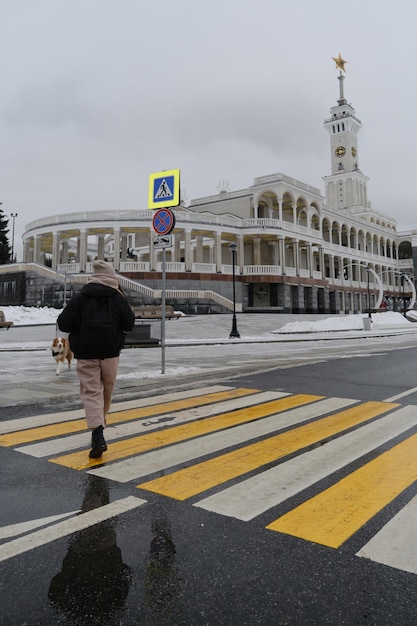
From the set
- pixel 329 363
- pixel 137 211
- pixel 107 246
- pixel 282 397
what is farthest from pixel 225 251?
pixel 282 397

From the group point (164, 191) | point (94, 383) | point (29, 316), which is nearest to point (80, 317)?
point (94, 383)

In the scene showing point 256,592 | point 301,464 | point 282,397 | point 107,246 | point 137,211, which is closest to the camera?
point 256,592

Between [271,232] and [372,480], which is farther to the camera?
[271,232]

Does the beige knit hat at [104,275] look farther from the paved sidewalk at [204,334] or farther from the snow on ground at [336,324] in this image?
the snow on ground at [336,324]

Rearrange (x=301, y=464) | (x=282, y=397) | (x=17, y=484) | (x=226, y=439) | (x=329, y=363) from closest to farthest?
(x=17, y=484) < (x=301, y=464) < (x=226, y=439) < (x=282, y=397) < (x=329, y=363)

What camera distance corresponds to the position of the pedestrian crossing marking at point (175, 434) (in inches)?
148

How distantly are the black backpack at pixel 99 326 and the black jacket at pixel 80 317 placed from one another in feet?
0.07

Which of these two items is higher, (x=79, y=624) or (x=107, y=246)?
(x=107, y=246)

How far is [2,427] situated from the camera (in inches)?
192

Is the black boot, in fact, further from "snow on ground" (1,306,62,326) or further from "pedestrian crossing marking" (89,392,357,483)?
"snow on ground" (1,306,62,326)

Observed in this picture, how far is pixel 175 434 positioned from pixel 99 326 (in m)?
1.48

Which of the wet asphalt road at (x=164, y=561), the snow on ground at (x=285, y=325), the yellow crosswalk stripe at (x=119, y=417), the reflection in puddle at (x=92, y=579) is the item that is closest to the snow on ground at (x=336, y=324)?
the snow on ground at (x=285, y=325)

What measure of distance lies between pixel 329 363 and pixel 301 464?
27.3 ft

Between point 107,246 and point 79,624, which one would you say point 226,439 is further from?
point 107,246
